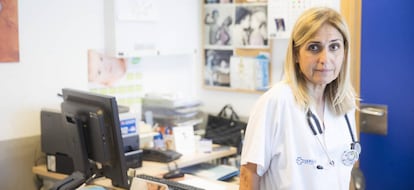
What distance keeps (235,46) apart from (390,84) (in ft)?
3.96

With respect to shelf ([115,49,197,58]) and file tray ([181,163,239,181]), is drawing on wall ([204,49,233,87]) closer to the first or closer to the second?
shelf ([115,49,197,58])

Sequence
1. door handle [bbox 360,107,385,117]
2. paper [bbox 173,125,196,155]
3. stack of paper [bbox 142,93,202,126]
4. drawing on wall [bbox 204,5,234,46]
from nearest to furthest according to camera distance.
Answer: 1. door handle [bbox 360,107,385,117]
2. paper [bbox 173,125,196,155]
3. stack of paper [bbox 142,93,202,126]
4. drawing on wall [bbox 204,5,234,46]

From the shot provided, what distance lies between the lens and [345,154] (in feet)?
6.55

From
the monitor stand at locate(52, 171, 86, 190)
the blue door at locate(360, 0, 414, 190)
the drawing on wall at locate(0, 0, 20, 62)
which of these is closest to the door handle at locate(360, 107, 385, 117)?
the blue door at locate(360, 0, 414, 190)

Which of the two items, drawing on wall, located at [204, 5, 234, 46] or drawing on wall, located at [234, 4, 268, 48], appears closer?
drawing on wall, located at [234, 4, 268, 48]

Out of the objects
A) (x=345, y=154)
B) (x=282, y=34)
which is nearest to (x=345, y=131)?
(x=345, y=154)

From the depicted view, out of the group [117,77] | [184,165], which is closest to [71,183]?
[184,165]

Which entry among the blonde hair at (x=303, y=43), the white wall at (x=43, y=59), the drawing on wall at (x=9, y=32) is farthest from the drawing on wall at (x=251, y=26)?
the blonde hair at (x=303, y=43)

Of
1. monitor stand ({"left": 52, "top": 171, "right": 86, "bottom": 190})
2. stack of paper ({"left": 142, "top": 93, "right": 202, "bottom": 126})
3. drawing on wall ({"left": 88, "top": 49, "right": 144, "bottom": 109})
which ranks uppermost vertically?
drawing on wall ({"left": 88, "top": 49, "right": 144, "bottom": 109})

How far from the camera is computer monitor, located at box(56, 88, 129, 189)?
2.27 m

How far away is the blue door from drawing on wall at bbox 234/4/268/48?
→ 30.6 inches

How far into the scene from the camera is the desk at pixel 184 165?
2.58 meters

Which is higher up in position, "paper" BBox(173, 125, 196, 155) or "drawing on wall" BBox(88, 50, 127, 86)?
"drawing on wall" BBox(88, 50, 127, 86)

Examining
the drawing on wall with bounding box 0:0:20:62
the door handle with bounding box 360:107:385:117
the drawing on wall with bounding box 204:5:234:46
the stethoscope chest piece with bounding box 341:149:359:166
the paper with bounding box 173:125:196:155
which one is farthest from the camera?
the drawing on wall with bounding box 204:5:234:46
